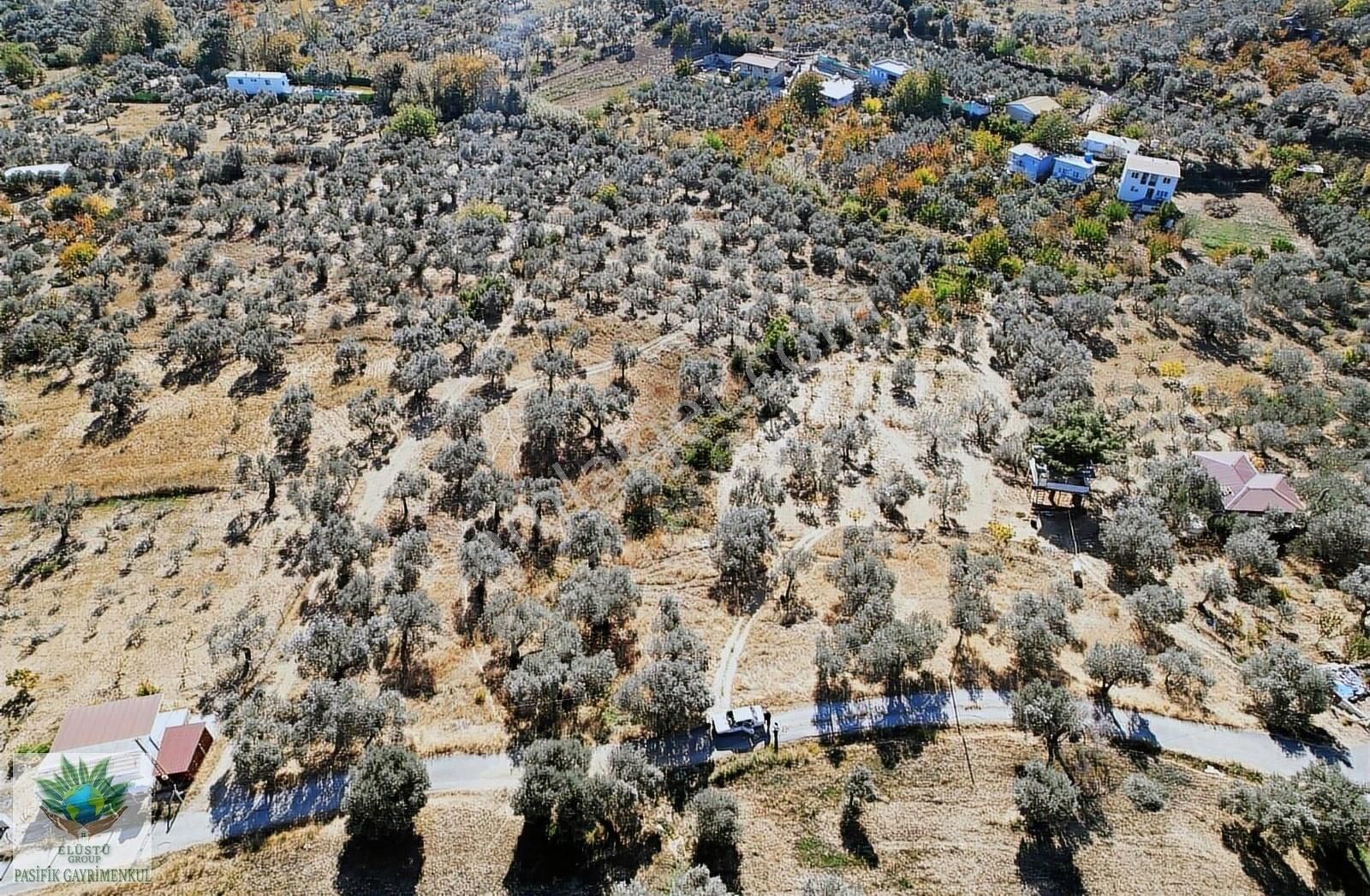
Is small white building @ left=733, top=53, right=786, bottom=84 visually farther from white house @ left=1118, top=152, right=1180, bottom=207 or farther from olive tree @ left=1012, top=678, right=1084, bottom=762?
olive tree @ left=1012, top=678, right=1084, bottom=762

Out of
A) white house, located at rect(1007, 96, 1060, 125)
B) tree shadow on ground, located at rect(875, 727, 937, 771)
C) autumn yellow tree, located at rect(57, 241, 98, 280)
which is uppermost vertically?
white house, located at rect(1007, 96, 1060, 125)

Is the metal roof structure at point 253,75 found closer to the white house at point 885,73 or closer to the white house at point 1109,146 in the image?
the white house at point 885,73

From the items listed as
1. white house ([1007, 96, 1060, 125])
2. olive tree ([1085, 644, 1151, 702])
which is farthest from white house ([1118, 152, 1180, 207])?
olive tree ([1085, 644, 1151, 702])

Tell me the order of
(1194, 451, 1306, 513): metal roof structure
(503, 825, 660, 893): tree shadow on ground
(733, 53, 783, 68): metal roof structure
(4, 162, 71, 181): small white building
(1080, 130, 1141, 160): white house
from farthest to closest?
(733, 53, 783, 68): metal roof structure, (1080, 130, 1141, 160): white house, (4, 162, 71, 181): small white building, (1194, 451, 1306, 513): metal roof structure, (503, 825, 660, 893): tree shadow on ground

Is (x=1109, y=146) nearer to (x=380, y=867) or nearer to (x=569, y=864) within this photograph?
(x=569, y=864)

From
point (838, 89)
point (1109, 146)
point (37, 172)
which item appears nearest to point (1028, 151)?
point (1109, 146)

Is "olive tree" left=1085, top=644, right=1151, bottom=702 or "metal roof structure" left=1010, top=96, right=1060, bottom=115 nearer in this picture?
"olive tree" left=1085, top=644, right=1151, bottom=702
